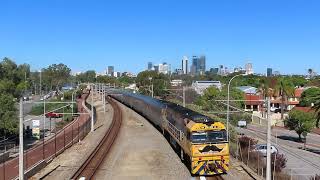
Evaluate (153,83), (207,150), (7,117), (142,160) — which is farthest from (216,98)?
(207,150)

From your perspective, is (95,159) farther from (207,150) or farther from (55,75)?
(55,75)

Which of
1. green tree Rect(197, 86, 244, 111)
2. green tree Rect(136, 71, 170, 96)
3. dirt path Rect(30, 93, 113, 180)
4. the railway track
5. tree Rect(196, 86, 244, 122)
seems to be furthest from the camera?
green tree Rect(136, 71, 170, 96)

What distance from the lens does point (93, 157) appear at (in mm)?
35094

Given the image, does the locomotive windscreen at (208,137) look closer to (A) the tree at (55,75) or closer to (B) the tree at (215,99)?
(B) the tree at (215,99)

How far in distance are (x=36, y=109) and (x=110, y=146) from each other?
75034 mm

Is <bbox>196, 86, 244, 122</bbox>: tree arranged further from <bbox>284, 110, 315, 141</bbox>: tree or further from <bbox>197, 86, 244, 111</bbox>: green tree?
<bbox>284, 110, 315, 141</bbox>: tree

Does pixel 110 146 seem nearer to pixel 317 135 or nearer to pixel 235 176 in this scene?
pixel 235 176

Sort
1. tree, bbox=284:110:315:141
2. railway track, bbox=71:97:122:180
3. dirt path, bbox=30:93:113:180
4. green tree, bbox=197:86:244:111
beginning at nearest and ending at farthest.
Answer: railway track, bbox=71:97:122:180 < dirt path, bbox=30:93:113:180 < tree, bbox=284:110:315:141 < green tree, bbox=197:86:244:111

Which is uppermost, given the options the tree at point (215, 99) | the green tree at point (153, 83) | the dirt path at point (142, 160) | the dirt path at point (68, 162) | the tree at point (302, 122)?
the green tree at point (153, 83)

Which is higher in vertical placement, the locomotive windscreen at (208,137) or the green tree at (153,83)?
the green tree at (153,83)

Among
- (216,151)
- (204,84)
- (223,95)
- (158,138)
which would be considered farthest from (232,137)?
(204,84)

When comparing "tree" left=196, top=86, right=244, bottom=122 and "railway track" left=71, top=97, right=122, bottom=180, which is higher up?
"tree" left=196, top=86, right=244, bottom=122

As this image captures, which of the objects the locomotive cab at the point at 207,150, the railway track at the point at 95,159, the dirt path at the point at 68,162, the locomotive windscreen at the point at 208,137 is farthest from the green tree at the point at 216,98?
the locomotive cab at the point at 207,150

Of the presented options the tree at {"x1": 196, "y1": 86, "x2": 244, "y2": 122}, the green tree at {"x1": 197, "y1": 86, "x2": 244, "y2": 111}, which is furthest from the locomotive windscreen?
the green tree at {"x1": 197, "y1": 86, "x2": 244, "y2": 111}
